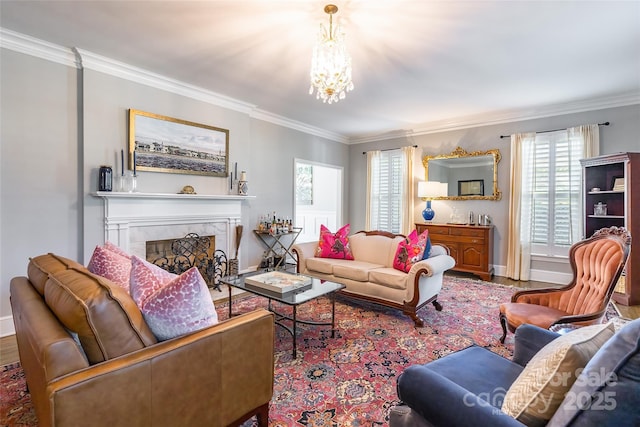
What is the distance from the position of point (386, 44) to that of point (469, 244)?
3.54 metres

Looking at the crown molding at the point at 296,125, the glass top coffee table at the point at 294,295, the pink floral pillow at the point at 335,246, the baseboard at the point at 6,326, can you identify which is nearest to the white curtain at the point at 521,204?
the pink floral pillow at the point at 335,246

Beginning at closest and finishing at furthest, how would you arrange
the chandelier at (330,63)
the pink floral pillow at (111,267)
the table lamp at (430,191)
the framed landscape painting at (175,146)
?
the pink floral pillow at (111,267)
the chandelier at (330,63)
the framed landscape painting at (175,146)
the table lamp at (430,191)

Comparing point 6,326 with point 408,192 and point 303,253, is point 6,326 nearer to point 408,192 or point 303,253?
point 303,253

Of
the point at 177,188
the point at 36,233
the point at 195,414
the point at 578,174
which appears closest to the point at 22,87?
the point at 36,233

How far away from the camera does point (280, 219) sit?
552 cm

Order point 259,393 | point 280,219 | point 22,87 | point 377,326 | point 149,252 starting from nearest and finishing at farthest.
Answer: point 259,393
point 22,87
point 377,326
point 149,252
point 280,219

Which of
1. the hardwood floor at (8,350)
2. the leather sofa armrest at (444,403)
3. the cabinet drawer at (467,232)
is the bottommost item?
the hardwood floor at (8,350)

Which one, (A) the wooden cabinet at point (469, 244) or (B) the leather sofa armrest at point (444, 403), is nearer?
(B) the leather sofa armrest at point (444, 403)

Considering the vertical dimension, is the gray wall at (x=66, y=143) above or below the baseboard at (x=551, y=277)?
above

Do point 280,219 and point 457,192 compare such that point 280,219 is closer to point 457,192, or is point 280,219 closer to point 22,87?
point 457,192

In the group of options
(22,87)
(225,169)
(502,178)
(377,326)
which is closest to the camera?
(22,87)

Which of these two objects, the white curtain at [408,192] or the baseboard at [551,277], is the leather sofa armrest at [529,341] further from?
the white curtain at [408,192]

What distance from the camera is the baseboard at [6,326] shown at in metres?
2.83

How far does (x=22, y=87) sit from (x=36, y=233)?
1.36 m
